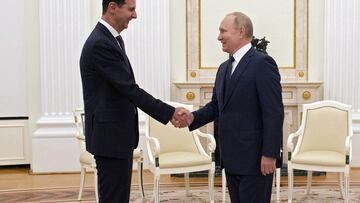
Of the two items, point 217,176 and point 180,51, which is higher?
point 180,51

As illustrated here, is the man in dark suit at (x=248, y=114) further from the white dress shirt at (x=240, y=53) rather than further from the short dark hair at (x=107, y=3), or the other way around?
the short dark hair at (x=107, y=3)

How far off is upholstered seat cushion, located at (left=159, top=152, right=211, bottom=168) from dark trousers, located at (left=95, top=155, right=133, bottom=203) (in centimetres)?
192

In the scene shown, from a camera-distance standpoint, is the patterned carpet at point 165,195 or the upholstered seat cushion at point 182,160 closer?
the upholstered seat cushion at point 182,160

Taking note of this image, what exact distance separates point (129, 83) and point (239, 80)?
0.63 metres

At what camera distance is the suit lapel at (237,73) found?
9.85 ft

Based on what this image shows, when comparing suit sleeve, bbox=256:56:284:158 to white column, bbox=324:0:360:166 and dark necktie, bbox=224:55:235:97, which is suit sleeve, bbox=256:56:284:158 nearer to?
dark necktie, bbox=224:55:235:97

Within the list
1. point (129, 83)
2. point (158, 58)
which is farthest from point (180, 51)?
point (129, 83)

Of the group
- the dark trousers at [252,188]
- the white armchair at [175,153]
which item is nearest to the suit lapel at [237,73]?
the dark trousers at [252,188]

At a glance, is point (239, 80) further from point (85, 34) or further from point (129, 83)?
point (85, 34)

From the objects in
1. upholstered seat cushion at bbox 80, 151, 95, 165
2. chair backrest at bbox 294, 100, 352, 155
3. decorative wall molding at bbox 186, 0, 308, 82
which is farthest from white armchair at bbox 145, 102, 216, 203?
decorative wall molding at bbox 186, 0, 308, 82

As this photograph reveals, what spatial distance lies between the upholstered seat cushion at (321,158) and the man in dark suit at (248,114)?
217cm

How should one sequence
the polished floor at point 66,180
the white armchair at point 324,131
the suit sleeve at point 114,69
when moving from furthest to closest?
the polished floor at point 66,180 → the white armchair at point 324,131 → the suit sleeve at point 114,69

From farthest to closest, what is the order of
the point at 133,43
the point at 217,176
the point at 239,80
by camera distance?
the point at 133,43 → the point at 217,176 → the point at 239,80

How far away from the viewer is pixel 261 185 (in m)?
3.03
